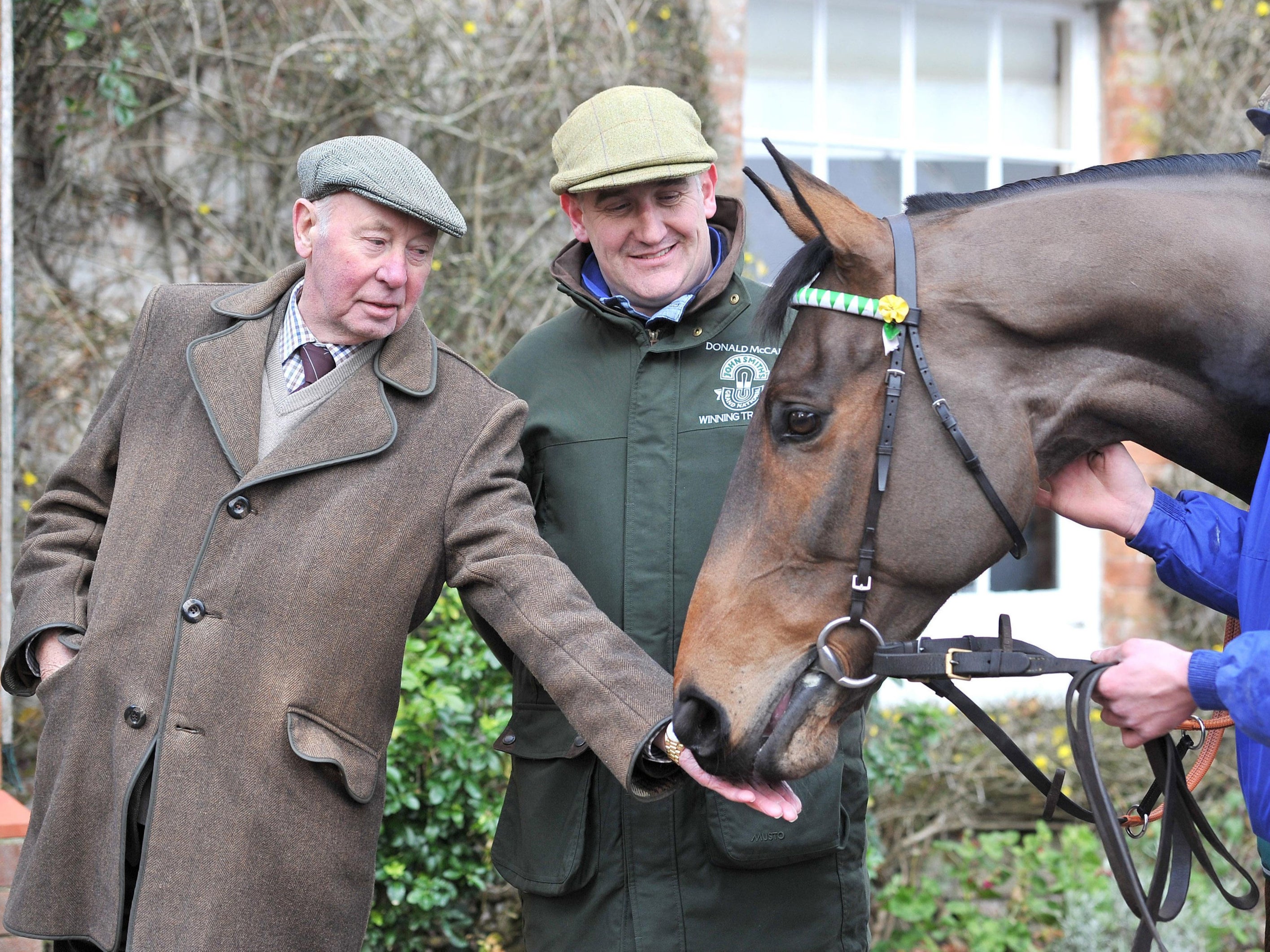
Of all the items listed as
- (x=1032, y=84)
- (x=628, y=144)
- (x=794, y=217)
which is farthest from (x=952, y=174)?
(x=794, y=217)

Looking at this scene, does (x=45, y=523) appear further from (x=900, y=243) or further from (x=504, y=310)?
(x=504, y=310)

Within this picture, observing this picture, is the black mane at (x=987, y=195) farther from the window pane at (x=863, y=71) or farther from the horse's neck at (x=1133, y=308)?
the window pane at (x=863, y=71)

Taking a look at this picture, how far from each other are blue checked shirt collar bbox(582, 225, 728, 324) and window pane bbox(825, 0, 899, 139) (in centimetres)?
286

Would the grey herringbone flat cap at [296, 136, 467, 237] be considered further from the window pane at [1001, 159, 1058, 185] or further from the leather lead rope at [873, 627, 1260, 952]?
the window pane at [1001, 159, 1058, 185]

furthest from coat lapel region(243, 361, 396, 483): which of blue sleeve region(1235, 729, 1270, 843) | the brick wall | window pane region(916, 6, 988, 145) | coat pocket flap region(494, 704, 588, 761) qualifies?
the brick wall

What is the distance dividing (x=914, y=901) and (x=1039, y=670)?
2565mm

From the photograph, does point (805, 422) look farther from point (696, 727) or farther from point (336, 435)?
point (336, 435)

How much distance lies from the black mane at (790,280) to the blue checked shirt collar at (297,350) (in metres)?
0.79

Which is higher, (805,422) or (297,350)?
(297,350)

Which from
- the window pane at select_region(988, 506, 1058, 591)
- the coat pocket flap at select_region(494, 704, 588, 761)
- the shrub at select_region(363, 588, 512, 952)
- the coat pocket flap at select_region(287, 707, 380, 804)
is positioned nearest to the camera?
the coat pocket flap at select_region(287, 707, 380, 804)

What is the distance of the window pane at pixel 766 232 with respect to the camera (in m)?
4.92

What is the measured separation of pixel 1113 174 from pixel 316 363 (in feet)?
4.70

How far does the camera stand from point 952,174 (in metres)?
5.19

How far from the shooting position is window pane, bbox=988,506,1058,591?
17.5 feet
